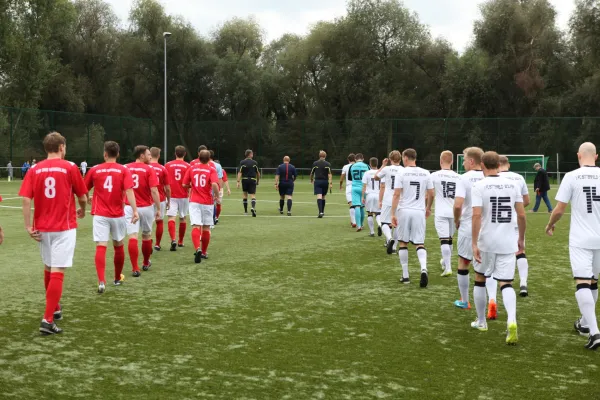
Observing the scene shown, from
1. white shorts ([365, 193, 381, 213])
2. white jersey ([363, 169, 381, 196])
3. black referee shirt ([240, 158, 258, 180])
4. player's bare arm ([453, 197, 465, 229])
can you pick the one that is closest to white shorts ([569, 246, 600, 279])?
player's bare arm ([453, 197, 465, 229])

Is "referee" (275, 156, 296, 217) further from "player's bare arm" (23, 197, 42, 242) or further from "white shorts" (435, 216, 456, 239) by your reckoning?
"player's bare arm" (23, 197, 42, 242)

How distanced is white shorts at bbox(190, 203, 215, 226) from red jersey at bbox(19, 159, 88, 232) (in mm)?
4502

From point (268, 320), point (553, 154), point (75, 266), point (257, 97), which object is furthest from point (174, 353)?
point (257, 97)

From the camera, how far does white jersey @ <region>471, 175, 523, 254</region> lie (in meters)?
6.27

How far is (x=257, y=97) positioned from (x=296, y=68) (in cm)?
575

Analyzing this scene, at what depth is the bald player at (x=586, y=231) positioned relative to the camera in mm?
6043

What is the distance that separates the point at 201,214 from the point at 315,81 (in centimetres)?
5156

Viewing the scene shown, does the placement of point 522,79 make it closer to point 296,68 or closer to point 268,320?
point 296,68

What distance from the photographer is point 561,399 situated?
472cm

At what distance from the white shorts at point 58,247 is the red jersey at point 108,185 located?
178 cm

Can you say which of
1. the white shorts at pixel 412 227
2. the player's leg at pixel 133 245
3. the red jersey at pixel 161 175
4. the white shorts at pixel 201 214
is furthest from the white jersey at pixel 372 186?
the player's leg at pixel 133 245

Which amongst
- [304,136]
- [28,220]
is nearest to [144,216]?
[28,220]

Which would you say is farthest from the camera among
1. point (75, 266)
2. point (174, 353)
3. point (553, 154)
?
point (553, 154)

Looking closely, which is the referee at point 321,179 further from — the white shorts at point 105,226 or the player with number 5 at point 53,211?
the player with number 5 at point 53,211
